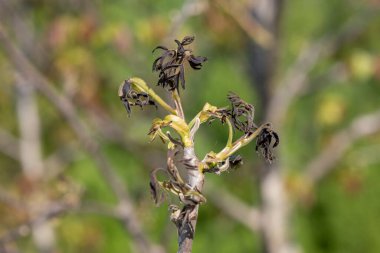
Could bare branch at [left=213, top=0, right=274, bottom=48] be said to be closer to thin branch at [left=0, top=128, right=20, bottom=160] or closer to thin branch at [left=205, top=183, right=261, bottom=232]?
thin branch at [left=205, top=183, right=261, bottom=232]

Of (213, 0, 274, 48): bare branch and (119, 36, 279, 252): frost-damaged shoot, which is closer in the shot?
(119, 36, 279, 252): frost-damaged shoot

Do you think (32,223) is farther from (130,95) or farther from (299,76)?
(299,76)

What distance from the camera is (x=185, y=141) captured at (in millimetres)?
1166

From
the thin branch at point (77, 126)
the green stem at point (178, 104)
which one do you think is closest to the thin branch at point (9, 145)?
the thin branch at point (77, 126)

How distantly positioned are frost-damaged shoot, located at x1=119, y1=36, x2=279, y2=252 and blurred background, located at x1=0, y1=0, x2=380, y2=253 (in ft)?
2.49

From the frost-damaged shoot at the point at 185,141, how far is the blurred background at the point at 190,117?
2.49ft

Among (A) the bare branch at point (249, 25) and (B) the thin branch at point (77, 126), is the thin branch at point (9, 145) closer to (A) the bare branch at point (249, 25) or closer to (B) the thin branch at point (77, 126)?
(A) the bare branch at point (249, 25)

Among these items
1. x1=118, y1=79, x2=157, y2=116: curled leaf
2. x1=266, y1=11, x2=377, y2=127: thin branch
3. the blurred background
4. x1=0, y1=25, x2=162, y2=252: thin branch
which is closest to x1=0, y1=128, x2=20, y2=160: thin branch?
the blurred background

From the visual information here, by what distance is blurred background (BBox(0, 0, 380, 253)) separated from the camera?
12.3 feet

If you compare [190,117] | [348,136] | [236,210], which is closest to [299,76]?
[348,136]

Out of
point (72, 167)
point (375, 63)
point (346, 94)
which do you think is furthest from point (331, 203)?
point (375, 63)

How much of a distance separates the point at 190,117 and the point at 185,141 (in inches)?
204

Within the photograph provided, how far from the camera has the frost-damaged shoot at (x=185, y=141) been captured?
112 cm

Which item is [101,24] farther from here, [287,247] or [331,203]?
[331,203]
